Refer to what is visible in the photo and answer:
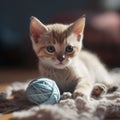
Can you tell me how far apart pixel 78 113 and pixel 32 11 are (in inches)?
105

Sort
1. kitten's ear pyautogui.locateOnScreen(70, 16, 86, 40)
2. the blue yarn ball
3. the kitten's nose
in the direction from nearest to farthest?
the blue yarn ball → the kitten's nose → kitten's ear pyautogui.locateOnScreen(70, 16, 86, 40)

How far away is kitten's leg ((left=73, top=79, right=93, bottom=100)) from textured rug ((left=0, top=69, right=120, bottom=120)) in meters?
0.04

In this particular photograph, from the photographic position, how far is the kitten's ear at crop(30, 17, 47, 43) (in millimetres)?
1570

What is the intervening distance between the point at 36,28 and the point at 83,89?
1.18ft

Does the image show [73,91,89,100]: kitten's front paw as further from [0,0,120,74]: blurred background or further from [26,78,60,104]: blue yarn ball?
[0,0,120,74]: blurred background

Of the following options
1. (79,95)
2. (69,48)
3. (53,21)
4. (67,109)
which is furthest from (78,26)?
(53,21)

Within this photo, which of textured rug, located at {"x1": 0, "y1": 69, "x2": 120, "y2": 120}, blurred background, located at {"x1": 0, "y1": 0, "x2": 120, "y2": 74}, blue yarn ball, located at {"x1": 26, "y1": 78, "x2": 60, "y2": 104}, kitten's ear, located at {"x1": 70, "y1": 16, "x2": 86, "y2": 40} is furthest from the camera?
blurred background, located at {"x1": 0, "y1": 0, "x2": 120, "y2": 74}

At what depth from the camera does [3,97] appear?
5.14 feet

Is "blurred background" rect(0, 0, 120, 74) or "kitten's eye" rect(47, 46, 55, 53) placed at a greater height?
"blurred background" rect(0, 0, 120, 74)

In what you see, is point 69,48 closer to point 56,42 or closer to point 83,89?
point 56,42

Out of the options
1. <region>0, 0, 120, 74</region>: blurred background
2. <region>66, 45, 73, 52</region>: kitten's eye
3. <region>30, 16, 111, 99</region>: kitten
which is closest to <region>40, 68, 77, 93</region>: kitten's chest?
<region>30, 16, 111, 99</region>: kitten

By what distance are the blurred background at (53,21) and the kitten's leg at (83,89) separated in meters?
1.49

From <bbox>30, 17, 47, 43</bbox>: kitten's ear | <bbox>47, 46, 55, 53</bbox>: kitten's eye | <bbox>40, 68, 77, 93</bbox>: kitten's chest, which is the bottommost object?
<bbox>40, 68, 77, 93</bbox>: kitten's chest

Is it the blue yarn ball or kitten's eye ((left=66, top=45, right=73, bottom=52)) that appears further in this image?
kitten's eye ((left=66, top=45, right=73, bottom=52))
